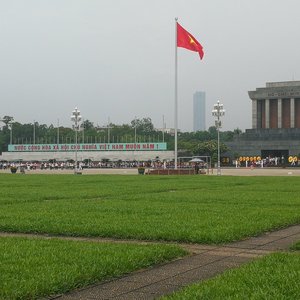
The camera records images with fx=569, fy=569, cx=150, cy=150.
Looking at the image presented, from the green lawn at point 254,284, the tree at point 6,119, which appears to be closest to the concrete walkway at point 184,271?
the green lawn at point 254,284

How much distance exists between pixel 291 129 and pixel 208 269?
107830mm

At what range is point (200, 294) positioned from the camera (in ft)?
22.1

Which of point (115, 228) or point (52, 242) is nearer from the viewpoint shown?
point (52, 242)

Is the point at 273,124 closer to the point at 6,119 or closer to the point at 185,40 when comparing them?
the point at 185,40

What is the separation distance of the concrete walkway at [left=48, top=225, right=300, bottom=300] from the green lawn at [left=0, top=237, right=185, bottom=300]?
0.78 ft

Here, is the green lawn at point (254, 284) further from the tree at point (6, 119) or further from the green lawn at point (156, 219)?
the tree at point (6, 119)

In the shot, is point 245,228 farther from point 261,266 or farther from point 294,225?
point 261,266

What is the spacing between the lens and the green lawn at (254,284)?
21.9 feet

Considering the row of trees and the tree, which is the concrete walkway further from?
the tree

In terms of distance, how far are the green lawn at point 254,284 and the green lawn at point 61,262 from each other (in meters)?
1.47

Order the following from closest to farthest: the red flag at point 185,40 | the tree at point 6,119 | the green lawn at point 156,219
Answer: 1. the green lawn at point 156,219
2. the red flag at point 185,40
3. the tree at point 6,119

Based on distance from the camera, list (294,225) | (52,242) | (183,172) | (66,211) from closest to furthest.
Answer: (52,242) < (294,225) < (66,211) < (183,172)

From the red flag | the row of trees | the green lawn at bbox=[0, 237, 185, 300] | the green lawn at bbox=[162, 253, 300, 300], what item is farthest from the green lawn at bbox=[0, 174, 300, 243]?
the row of trees

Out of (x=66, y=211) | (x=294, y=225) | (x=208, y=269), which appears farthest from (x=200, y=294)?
(x=66, y=211)
